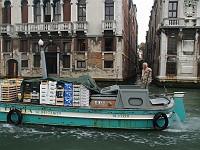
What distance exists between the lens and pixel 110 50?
22.9 metres

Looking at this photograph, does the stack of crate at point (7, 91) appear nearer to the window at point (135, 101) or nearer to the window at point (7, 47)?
the window at point (135, 101)

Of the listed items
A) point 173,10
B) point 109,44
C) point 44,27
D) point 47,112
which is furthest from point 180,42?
point 47,112

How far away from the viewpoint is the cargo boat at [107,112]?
779 centimetres

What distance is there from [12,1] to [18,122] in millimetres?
18914

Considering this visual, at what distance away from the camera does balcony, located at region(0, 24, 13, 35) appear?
78.4ft

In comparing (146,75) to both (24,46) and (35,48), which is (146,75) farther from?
(24,46)

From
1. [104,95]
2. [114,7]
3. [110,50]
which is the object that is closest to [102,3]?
[114,7]

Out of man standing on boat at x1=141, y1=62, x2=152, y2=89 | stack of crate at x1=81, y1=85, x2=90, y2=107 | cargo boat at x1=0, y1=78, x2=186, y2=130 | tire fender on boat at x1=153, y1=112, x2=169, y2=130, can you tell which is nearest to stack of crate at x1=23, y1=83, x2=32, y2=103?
cargo boat at x1=0, y1=78, x2=186, y2=130

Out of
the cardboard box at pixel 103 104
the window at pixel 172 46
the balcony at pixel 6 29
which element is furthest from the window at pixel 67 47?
the cardboard box at pixel 103 104

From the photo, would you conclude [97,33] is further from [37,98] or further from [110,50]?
[37,98]

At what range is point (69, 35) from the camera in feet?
75.6

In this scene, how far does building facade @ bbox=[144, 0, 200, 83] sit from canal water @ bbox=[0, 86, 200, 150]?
14063 millimetres

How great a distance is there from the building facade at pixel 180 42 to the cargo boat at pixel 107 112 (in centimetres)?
1410

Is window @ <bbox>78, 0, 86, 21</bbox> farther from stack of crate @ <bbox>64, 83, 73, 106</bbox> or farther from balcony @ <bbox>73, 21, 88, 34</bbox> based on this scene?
stack of crate @ <bbox>64, 83, 73, 106</bbox>
